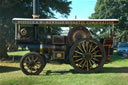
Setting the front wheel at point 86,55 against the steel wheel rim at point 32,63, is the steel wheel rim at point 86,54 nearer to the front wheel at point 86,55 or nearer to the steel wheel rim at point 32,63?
the front wheel at point 86,55

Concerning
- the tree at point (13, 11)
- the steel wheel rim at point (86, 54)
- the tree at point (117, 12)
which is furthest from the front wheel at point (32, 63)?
the tree at point (117, 12)

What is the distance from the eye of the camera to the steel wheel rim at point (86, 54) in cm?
905

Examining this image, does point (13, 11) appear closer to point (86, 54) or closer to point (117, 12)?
point (86, 54)

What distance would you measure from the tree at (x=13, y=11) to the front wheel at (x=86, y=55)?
29.4ft

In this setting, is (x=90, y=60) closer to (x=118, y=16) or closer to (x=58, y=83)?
(x=58, y=83)

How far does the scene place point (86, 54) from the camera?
9.04 metres

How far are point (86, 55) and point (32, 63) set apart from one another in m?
2.30

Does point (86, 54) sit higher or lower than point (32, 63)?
higher

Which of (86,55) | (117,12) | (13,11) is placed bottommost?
(86,55)

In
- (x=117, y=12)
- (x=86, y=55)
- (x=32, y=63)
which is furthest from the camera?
(x=117, y=12)

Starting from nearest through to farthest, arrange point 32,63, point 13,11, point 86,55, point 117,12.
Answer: point 32,63, point 86,55, point 13,11, point 117,12

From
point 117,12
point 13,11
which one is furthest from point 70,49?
point 117,12

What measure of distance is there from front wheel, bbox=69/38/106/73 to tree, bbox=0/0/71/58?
8.96 meters

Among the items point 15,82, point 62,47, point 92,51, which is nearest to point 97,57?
point 92,51
